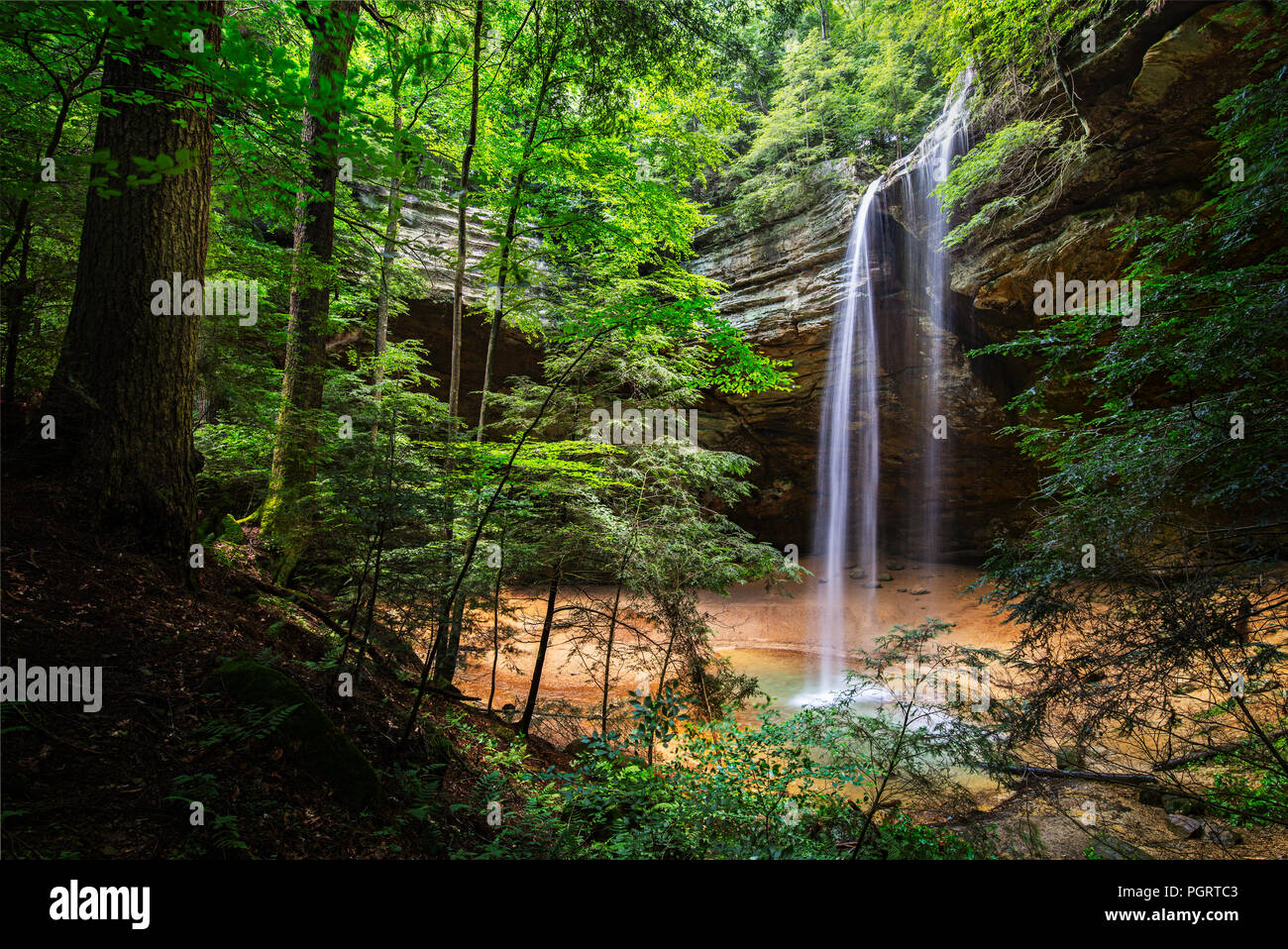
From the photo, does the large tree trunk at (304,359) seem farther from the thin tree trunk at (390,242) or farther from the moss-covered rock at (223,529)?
the thin tree trunk at (390,242)

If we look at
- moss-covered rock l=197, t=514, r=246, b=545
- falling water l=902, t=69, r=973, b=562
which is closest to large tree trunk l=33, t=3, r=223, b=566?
moss-covered rock l=197, t=514, r=246, b=545

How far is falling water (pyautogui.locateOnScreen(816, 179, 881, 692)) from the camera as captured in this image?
44.8 feet

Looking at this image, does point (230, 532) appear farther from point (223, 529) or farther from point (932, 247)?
point (932, 247)

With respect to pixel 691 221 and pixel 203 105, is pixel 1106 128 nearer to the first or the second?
pixel 691 221

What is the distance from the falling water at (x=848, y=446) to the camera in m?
13.7

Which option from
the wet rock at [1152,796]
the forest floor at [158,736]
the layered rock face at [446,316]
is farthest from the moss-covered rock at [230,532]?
the wet rock at [1152,796]

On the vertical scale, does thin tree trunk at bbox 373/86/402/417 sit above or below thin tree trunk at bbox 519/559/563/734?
above

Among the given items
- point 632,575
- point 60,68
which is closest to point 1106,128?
point 632,575

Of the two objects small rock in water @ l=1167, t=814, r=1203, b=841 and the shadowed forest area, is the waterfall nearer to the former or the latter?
the shadowed forest area

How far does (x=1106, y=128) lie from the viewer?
9.18m

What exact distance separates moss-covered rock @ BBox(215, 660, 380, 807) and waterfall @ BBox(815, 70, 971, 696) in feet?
33.0

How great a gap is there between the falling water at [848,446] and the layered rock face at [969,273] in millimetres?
331

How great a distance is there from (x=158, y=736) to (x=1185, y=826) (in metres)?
8.46

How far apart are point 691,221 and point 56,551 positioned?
24.5ft
